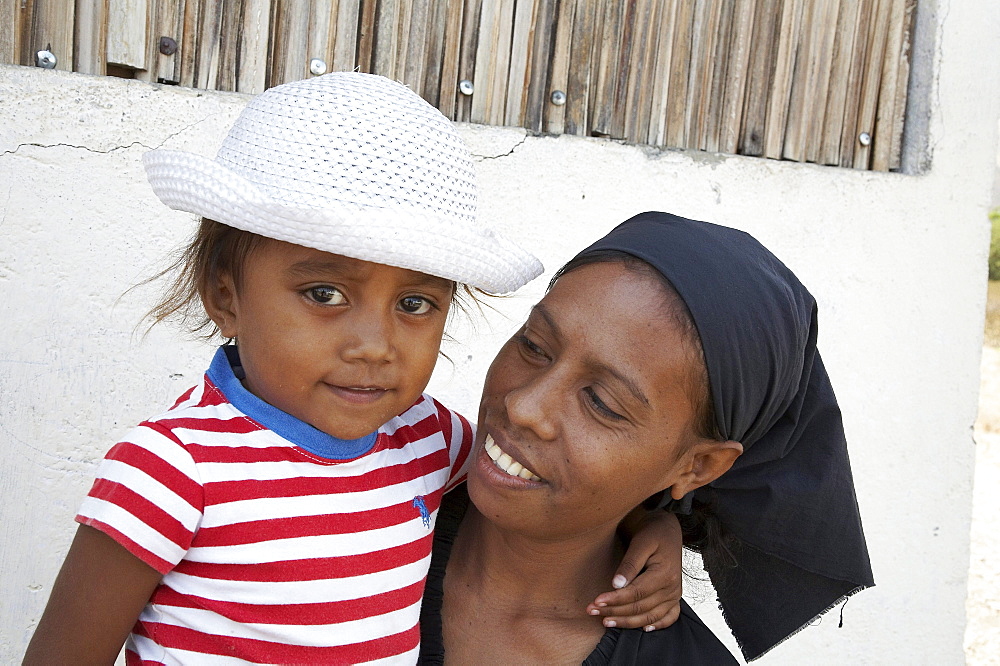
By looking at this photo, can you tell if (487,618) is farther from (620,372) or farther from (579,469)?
(620,372)

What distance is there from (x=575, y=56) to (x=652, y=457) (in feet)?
6.08

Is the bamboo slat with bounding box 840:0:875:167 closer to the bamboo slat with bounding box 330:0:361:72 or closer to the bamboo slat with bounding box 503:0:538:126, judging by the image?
the bamboo slat with bounding box 503:0:538:126

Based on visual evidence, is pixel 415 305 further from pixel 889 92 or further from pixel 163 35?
pixel 889 92

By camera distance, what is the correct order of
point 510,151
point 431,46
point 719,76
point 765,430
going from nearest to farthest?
point 765,430 → point 431,46 → point 510,151 → point 719,76

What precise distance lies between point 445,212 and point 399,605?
747mm

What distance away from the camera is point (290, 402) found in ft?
5.71

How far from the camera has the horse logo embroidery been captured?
1.96m

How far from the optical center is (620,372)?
1.72 m

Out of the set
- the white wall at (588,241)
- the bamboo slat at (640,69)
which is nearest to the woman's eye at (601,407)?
the white wall at (588,241)

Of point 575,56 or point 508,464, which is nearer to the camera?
point 508,464

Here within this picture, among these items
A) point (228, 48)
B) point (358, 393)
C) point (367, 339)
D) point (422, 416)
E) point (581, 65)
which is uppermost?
point (581, 65)

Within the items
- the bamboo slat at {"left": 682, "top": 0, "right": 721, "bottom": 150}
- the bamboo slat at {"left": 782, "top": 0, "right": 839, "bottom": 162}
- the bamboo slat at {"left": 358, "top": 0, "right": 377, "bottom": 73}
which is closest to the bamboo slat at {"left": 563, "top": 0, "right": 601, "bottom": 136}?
the bamboo slat at {"left": 682, "top": 0, "right": 721, "bottom": 150}

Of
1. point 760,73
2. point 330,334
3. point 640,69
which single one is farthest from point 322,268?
point 760,73

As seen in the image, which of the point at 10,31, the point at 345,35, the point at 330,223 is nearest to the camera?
the point at 330,223
